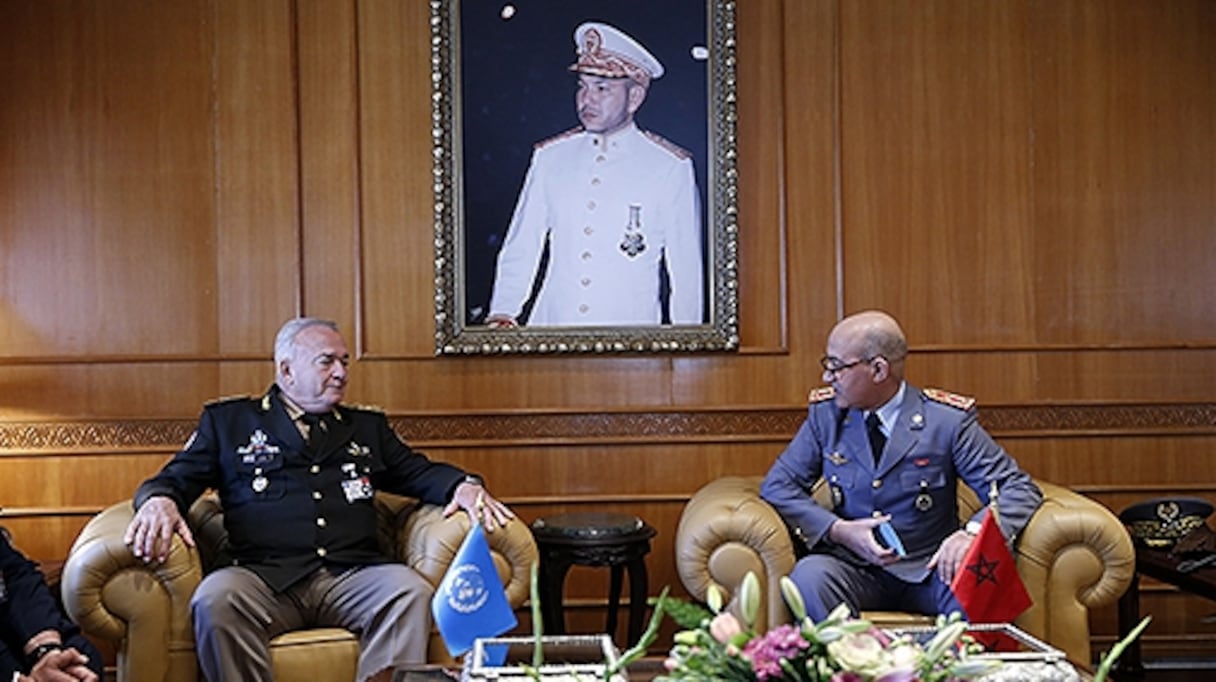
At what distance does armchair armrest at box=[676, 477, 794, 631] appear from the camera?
3559 millimetres

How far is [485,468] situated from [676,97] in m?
1.54

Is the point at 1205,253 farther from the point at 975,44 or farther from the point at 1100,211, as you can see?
the point at 975,44

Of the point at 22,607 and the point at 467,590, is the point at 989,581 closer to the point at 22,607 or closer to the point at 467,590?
the point at 467,590

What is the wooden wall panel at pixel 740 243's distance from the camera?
444 cm

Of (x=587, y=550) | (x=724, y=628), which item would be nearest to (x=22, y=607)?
(x=587, y=550)

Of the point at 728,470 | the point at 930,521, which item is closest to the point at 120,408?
the point at 728,470

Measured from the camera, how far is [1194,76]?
4.62m

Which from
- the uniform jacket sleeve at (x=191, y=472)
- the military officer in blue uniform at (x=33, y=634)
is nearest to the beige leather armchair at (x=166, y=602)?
the uniform jacket sleeve at (x=191, y=472)

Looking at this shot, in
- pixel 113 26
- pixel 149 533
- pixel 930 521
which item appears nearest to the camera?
pixel 149 533

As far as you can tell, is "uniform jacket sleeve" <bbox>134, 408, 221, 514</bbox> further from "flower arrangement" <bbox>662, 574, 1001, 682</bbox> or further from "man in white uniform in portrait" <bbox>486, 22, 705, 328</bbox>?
"flower arrangement" <bbox>662, 574, 1001, 682</bbox>

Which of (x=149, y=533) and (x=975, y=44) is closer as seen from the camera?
(x=149, y=533)

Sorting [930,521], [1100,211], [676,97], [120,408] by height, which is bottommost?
[930,521]

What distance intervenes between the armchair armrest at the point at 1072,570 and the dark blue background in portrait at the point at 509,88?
2.07 meters

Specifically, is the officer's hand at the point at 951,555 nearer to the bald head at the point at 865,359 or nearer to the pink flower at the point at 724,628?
the bald head at the point at 865,359
